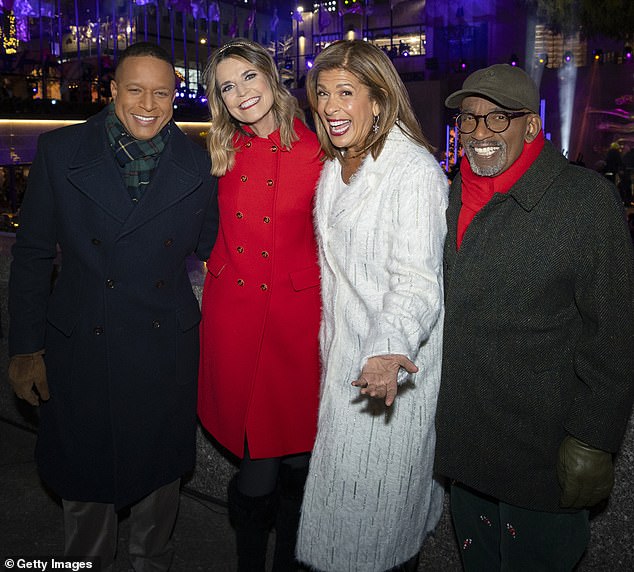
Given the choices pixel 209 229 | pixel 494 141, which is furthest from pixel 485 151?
pixel 209 229

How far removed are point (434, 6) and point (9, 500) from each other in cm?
3943

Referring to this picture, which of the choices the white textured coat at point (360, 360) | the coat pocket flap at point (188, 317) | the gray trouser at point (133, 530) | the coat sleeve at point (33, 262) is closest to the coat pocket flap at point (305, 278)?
the white textured coat at point (360, 360)

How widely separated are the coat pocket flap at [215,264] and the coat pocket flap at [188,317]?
0.51 ft

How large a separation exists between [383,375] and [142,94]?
1402mm

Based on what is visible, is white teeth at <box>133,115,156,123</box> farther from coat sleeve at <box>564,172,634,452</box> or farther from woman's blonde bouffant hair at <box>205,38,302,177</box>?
coat sleeve at <box>564,172,634,452</box>

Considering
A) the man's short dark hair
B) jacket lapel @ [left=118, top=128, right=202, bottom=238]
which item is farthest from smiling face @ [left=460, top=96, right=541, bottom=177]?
the man's short dark hair

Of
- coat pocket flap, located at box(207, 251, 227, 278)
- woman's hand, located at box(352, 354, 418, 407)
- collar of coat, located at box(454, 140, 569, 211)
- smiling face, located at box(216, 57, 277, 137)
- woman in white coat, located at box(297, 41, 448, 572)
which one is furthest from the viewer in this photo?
coat pocket flap, located at box(207, 251, 227, 278)

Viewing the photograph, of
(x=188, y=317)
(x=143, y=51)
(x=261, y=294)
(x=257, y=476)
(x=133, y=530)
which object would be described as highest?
(x=143, y=51)

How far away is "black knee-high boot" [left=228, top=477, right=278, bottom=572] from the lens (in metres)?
2.71

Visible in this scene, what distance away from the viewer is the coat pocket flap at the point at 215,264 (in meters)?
2.77

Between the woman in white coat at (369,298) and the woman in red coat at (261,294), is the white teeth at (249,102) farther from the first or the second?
the woman in white coat at (369,298)

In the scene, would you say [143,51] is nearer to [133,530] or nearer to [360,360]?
[360,360]

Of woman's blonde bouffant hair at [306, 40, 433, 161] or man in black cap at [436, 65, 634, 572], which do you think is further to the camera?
woman's blonde bouffant hair at [306, 40, 433, 161]

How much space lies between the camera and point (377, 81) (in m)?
2.28
